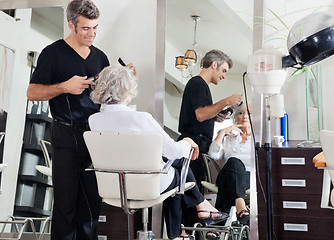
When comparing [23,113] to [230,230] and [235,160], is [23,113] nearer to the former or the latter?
[235,160]

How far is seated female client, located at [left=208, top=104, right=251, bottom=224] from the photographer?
381 centimetres

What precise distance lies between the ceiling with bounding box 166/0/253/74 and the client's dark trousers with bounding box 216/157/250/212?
699mm

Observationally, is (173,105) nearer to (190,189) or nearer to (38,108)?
(190,189)

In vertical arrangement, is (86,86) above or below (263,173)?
above

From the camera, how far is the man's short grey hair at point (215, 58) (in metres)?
3.96

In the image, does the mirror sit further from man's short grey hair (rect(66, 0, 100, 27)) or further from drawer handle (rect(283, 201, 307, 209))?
man's short grey hair (rect(66, 0, 100, 27))

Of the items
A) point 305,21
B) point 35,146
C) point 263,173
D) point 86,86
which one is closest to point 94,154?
point 86,86

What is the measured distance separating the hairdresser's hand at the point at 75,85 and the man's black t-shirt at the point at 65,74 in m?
0.09

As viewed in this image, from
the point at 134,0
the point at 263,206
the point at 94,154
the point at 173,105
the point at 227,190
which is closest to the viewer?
the point at 94,154

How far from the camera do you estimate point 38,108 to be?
451 centimetres

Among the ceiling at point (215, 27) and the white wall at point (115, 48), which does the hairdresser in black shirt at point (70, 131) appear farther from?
the ceiling at point (215, 27)

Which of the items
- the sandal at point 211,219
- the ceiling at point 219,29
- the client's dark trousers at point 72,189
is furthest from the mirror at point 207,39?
the client's dark trousers at point 72,189

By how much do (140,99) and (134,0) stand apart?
834mm

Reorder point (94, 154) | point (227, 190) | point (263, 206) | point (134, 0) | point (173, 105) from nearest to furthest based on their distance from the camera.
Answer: point (94, 154), point (263, 206), point (227, 190), point (173, 105), point (134, 0)
